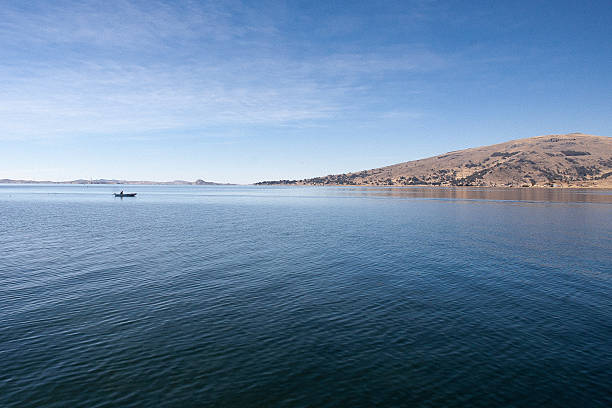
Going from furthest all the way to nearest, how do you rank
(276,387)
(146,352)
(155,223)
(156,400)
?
(155,223) < (146,352) < (276,387) < (156,400)

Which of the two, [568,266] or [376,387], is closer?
[376,387]

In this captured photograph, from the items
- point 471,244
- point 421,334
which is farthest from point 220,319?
point 471,244

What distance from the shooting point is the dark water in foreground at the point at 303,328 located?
16734 mm

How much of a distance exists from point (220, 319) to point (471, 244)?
43549mm

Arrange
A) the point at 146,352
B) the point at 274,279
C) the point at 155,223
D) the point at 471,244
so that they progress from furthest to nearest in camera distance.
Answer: the point at 155,223, the point at 471,244, the point at 274,279, the point at 146,352

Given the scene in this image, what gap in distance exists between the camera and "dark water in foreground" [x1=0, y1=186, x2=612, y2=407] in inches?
659

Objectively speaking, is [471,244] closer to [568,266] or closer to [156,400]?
[568,266]

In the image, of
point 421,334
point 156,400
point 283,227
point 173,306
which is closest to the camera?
point 156,400

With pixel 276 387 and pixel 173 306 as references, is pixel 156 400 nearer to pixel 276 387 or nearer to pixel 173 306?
pixel 276 387

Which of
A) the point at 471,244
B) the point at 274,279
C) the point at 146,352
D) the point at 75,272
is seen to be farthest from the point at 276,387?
the point at 471,244

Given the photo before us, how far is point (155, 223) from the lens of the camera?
79.2 m

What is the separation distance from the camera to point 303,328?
23.4 metres

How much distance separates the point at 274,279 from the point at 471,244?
34953 millimetres

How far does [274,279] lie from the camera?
3456cm
